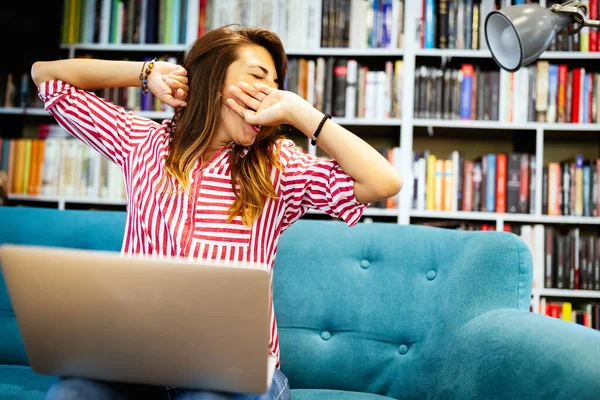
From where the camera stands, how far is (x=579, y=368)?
779mm

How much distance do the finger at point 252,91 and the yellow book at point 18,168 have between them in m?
2.02

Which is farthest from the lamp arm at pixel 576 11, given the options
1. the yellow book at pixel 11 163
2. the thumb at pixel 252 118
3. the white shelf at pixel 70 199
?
the yellow book at pixel 11 163

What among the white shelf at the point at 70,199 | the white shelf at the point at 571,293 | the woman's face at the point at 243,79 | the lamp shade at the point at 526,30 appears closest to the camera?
the woman's face at the point at 243,79

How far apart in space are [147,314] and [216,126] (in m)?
0.54

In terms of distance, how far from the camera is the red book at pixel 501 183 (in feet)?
8.59

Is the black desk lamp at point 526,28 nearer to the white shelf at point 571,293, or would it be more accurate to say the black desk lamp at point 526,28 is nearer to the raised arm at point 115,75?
the raised arm at point 115,75

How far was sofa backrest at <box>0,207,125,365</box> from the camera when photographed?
141 cm

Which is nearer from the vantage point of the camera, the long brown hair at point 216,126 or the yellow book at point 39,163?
the long brown hair at point 216,126

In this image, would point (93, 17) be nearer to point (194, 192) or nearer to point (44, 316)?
point (194, 192)

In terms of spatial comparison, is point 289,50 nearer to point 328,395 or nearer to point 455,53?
point 455,53

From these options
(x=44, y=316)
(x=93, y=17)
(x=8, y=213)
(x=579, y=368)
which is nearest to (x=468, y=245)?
(x=579, y=368)

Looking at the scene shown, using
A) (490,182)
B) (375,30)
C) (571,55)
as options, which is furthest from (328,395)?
(571,55)

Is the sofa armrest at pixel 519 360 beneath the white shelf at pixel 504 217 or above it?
beneath

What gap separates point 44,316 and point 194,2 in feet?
7.37
